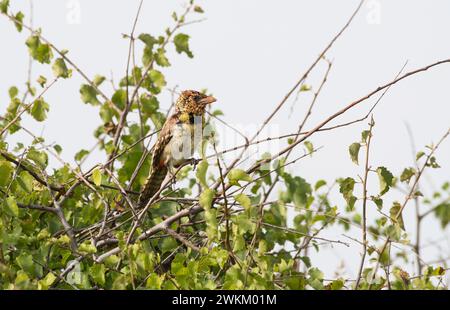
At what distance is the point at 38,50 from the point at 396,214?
2.91 metres

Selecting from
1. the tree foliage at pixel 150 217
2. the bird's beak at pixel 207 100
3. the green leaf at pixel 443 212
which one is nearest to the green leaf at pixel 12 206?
→ the tree foliage at pixel 150 217

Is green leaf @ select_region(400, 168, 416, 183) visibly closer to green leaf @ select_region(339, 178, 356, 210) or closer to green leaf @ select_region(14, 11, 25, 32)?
green leaf @ select_region(339, 178, 356, 210)

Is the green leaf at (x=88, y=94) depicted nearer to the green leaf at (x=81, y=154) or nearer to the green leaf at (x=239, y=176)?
the green leaf at (x=81, y=154)

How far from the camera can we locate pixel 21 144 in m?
6.42

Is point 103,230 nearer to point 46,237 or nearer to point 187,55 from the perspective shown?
point 46,237

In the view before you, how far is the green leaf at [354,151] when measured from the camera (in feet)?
16.3

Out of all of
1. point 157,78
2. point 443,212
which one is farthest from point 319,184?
point 157,78

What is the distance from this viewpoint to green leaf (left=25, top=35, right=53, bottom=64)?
6.64 meters

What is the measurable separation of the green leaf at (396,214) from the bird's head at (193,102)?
129 inches

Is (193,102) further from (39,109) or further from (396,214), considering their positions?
(396,214)

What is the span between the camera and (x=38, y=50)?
6656 mm
